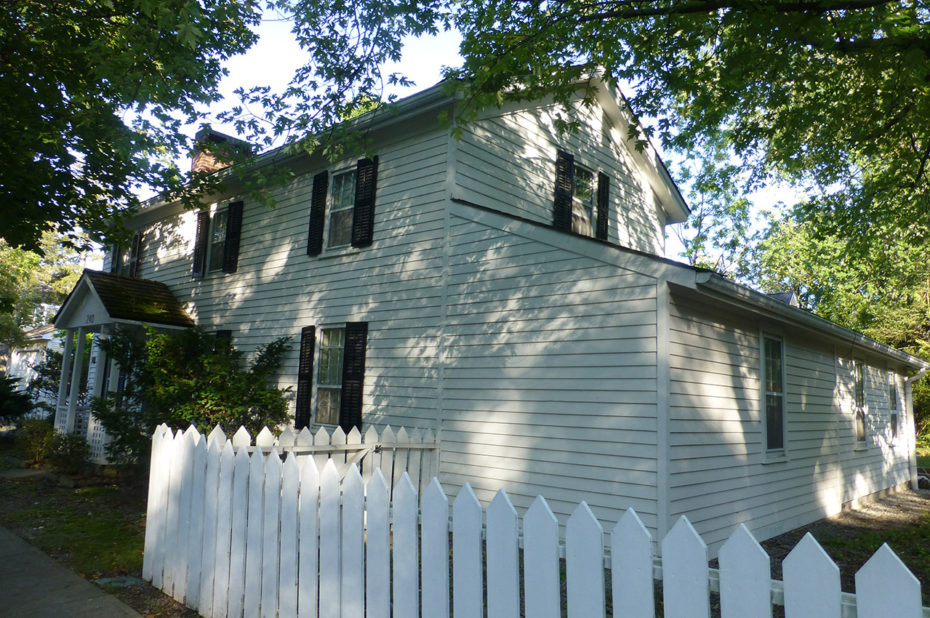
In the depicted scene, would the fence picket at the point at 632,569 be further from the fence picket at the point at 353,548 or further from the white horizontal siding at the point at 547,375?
the white horizontal siding at the point at 547,375

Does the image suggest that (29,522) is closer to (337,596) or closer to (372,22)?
(337,596)

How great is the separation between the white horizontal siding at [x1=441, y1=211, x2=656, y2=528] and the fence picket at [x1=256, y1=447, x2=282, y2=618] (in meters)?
4.20

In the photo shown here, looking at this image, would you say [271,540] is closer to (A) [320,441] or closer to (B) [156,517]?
(B) [156,517]

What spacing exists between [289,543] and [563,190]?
905 cm

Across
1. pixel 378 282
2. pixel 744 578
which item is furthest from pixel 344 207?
pixel 744 578

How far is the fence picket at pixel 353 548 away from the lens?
12.0 ft

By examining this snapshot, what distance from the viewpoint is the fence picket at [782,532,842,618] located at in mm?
2193

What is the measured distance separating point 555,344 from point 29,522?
718 cm

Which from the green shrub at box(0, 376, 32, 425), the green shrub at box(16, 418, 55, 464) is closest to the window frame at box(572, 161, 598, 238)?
the green shrub at box(16, 418, 55, 464)

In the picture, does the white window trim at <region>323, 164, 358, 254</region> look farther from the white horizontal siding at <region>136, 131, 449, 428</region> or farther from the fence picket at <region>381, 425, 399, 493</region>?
the fence picket at <region>381, 425, 399, 493</region>

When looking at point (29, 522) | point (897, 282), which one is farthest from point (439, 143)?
point (897, 282)

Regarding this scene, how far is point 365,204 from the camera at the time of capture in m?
11.0

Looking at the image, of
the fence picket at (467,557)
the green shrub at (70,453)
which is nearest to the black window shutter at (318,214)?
the green shrub at (70,453)

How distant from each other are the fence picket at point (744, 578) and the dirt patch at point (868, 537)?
4.39 metres
